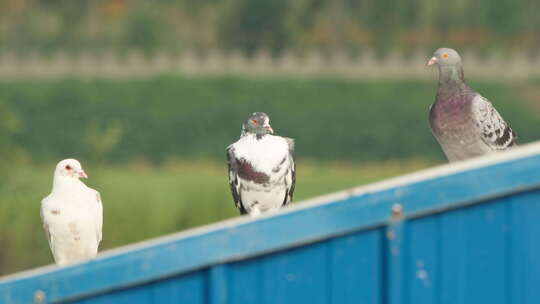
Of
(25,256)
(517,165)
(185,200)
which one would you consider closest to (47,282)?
(517,165)

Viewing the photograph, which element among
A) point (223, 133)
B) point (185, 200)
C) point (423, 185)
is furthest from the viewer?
point (223, 133)

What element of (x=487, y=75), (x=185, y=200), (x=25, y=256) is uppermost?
(x=487, y=75)

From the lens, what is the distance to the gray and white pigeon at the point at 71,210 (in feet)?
35.3

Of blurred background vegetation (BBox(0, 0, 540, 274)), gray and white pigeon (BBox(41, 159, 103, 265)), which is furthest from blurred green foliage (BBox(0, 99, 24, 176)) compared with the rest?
gray and white pigeon (BBox(41, 159, 103, 265))

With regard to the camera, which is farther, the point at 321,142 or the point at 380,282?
the point at 321,142

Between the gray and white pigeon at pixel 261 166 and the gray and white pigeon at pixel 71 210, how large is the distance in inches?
45.2

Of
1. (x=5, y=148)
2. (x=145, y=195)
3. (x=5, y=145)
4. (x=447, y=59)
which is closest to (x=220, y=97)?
(x=145, y=195)

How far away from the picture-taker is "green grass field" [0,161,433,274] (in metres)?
31.0

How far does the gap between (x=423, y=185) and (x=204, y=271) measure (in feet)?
4.08

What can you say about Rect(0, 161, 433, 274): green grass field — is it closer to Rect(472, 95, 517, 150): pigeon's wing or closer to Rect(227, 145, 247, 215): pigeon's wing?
Rect(227, 145, 247, 215): pigeon's wing

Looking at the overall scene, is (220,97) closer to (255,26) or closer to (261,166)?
(255,26)

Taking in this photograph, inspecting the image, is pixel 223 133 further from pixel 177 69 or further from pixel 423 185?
pixel 423 185

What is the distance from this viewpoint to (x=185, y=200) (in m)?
46.4

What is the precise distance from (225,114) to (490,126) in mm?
49091
